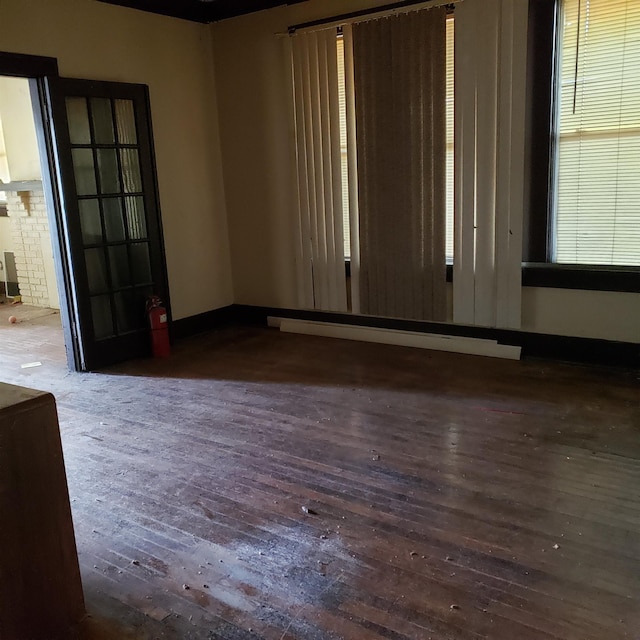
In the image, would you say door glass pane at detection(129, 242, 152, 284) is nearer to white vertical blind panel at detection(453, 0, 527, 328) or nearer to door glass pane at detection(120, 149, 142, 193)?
door glass pane at detection(120, 149, 142, 193)

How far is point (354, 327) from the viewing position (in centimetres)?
550

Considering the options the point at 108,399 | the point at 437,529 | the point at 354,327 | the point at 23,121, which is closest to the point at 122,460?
the point at 108,399

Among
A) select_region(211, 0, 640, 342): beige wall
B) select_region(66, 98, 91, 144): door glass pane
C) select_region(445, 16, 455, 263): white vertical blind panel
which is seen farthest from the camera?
select_region(211, 0, 640, 342): beige wall

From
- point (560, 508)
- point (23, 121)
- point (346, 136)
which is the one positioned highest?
point (23, 121)

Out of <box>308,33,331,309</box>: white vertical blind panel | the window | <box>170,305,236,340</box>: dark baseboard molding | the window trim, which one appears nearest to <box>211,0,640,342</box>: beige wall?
<box>170,305,236,340</box>: dark baseboard molding

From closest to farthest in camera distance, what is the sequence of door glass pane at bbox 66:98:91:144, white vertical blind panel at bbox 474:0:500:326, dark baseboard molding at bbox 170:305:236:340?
white vertical blind panel at bbox 474:0:500:326
door glass pane at bbox 66:98:91:144
dark baseboard molding at bbox 170:305:236:340

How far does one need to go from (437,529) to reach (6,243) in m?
7.70

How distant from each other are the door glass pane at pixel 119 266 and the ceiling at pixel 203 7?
2.00 metres

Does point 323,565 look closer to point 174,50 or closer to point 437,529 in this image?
point 437,529

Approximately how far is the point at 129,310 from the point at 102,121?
1.54 m

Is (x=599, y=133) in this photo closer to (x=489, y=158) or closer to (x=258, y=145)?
(x=489, y=158)

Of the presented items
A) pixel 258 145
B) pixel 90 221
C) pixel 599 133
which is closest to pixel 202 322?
pixel 90 221

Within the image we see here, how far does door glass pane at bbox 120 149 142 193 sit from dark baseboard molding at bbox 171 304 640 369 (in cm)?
129

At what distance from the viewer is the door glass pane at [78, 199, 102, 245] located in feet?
15.9
